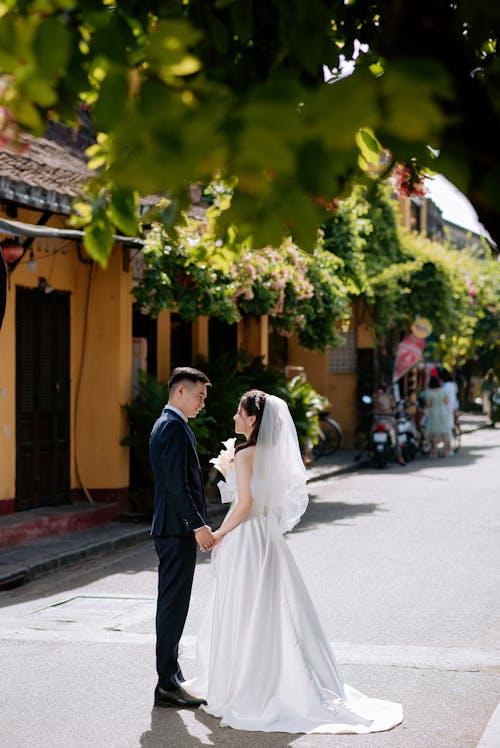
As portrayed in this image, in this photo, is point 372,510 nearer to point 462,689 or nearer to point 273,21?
point 462,689

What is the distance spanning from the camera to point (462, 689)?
6.88 m

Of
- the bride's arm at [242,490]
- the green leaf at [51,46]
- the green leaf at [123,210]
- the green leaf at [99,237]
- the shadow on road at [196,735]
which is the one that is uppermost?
the green leaf at [51,46]

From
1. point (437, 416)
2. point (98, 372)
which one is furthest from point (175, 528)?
point (437, 416)

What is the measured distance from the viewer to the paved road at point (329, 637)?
6.13 metres

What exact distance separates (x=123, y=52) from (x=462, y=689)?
5.15m

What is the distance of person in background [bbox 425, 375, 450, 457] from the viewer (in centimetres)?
2644

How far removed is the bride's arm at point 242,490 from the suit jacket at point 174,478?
151 mm

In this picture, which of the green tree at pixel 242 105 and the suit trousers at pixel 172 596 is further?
the suit trousers at pixel 172 596

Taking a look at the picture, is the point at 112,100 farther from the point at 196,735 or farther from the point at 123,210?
the point at 196,735

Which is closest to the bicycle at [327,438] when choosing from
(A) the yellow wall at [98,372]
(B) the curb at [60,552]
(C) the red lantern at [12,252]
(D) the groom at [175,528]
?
(A) the yellow wall at [98,372]

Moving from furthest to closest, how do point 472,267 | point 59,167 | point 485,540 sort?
1. point 472,267
2. point 59,167
3. point 485,540

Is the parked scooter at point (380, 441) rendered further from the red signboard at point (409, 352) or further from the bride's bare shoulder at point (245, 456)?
the bride's bare shoulder at point (245, 456)

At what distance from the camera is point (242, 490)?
6.80 meters

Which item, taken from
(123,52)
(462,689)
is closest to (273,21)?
(123,52)
